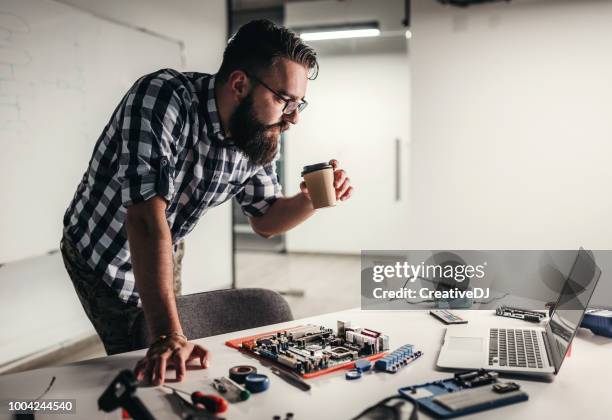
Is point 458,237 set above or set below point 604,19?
below

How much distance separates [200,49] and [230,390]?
3.43 metres

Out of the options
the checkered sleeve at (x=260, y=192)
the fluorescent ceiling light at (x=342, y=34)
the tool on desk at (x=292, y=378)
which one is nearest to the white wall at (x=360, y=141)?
the fluorescent ceiling light at (x=342, y=34)

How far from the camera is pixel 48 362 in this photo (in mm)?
2756

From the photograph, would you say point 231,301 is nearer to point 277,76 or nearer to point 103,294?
point 103,294

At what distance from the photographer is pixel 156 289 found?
112cm

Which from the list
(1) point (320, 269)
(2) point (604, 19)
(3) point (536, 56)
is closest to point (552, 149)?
(3) point (536, 56)

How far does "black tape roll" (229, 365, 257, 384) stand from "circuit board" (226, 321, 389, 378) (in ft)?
0.23

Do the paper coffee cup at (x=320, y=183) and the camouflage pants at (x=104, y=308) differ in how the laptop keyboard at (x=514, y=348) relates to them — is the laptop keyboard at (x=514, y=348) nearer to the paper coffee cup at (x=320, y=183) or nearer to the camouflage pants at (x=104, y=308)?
the paper coffee cup at (x=320, y=183)

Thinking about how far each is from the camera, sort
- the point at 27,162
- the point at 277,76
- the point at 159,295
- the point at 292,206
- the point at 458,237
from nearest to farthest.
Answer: the point at 159,295 < the point at 277,76 < the point at 292,206 < the point at 27,162 < the point at 458,237

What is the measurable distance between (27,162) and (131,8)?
4.13 ft

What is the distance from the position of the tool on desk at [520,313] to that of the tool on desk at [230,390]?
891 millimetres

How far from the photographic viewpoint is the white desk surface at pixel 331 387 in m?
0.90

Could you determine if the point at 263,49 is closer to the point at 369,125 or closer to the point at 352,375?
the point at 352,375

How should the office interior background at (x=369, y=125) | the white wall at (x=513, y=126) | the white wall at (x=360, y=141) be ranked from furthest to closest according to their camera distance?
1. the white wall at (x=360, y=141)
2. the white wall at (x=513, y=126)
3. the office interior background at (x=369, y=125)
